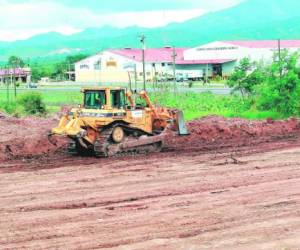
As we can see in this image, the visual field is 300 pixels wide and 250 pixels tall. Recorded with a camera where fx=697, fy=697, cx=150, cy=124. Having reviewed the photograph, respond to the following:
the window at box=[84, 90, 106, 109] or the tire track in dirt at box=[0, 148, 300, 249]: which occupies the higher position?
the window at box=[84, 90, 106, 109]

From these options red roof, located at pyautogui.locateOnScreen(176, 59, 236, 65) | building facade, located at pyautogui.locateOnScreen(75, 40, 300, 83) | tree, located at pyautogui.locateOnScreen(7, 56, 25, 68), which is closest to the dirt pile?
tree, located at pyautogui.locateOnScreen(7, 56, 25, 68)

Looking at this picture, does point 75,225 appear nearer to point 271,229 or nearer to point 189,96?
point 271,229

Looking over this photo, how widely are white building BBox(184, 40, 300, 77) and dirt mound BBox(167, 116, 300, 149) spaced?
50.5 metres

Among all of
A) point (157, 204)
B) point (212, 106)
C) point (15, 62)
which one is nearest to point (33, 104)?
point (212, 106)

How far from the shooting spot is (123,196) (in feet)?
51.6

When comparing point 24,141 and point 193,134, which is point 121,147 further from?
point 193,134

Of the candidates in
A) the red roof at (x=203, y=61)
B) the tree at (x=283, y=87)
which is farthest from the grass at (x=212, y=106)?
the red roof at (x=203, y=61)

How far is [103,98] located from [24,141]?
14.0 feet

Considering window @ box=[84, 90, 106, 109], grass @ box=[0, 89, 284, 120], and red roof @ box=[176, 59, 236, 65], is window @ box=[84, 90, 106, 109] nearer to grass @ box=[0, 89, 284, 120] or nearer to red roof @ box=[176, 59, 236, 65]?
grass @ box=[0, 89, 284, 120]

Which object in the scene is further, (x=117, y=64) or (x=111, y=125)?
(x=117, y=64)

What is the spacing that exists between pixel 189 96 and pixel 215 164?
94.0 feet

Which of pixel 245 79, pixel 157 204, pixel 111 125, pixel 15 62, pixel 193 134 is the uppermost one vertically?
pixel 15 62

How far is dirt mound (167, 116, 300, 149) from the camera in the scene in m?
24.7

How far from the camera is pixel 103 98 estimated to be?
20.8 metres
